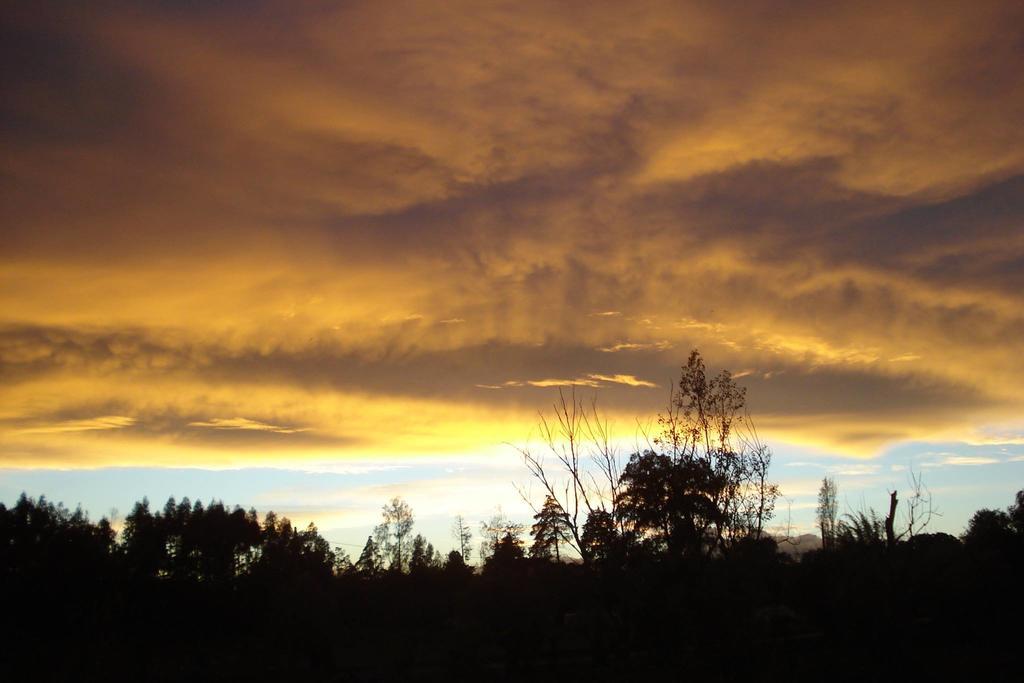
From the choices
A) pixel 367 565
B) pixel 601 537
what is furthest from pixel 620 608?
pixel 367 565

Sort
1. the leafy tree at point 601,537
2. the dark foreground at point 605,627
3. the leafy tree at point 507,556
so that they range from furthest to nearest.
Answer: the leafy tree at point 507,556 → the leafy tree at point 601,537 → the dark foreground at point 605,627

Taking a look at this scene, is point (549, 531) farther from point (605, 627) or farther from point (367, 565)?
point (367, 565)

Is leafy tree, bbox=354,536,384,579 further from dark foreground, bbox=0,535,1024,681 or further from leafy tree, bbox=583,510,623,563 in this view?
leafy tree, bbox=583,510,623,563

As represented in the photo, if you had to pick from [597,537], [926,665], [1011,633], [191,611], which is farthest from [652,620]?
[191,611]

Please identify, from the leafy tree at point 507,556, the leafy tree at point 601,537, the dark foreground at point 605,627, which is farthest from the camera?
the leafy tree at point 507,556

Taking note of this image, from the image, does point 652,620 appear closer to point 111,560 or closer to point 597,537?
point 597,537

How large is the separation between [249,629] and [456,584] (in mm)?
10336

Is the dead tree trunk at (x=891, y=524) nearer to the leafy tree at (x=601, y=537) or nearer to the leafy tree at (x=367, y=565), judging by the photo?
the leafy tree at (x=601, y=537)

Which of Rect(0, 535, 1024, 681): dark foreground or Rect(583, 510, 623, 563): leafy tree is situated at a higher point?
Rect(583, 510, 623, 563): leafy tree

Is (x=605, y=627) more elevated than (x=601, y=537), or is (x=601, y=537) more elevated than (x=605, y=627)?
(x=601, y=537)

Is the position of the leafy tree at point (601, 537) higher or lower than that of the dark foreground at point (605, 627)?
higher

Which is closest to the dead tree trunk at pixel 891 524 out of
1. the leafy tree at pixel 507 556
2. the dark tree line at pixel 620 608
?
the dark tree line at pixel 620 608

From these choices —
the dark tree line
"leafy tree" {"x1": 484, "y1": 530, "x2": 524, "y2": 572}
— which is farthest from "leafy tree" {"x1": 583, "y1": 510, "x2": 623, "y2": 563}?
"leafy tree" {"x1": 484, "y1": 530, "x2": 524, "y2": 572}

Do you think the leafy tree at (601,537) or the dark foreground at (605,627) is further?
the leafy tree at (601,537)
